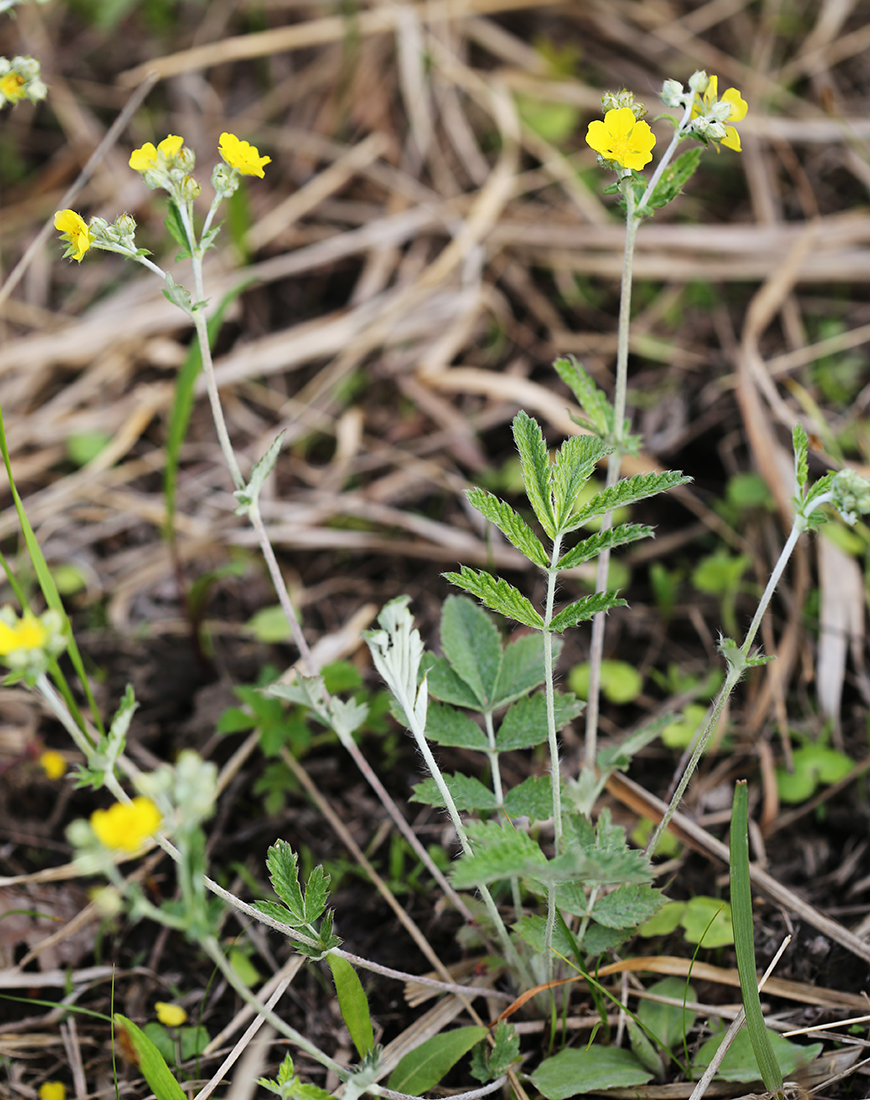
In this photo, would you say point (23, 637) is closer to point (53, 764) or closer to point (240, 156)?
point (240, 156)

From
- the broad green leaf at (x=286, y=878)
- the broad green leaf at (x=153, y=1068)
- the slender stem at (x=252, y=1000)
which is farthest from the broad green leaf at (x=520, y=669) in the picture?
the broad green leaf at (x=153, y=1068)

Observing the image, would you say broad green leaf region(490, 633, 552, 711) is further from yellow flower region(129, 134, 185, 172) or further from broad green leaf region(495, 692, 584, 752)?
yellow flower region(129, 134, 185, 172)

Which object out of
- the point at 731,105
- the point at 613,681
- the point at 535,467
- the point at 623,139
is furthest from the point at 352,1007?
the point at 731,105

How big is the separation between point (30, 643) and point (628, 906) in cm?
117

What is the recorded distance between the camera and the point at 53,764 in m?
2.39

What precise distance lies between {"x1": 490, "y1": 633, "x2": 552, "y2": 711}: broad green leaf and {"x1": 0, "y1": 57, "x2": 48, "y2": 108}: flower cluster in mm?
1452

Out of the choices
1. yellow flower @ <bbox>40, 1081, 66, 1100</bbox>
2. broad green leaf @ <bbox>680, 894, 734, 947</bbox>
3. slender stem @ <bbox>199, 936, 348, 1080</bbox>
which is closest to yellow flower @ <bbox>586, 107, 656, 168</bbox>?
slender stem @ <bbox>199, 936, 348, 1080</bbox>

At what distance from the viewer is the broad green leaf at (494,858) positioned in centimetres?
132

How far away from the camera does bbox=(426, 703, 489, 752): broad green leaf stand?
1944mm

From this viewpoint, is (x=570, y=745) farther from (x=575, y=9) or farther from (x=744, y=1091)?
(x=575, y=9)

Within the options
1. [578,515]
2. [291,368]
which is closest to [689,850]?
[578,515]

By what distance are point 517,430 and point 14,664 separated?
2.98 ft

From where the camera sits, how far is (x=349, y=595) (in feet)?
10.2

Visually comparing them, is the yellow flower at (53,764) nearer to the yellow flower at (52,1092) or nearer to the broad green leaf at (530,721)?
the yellow flower at (52,1092)
